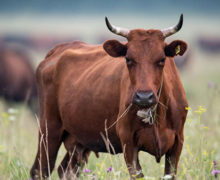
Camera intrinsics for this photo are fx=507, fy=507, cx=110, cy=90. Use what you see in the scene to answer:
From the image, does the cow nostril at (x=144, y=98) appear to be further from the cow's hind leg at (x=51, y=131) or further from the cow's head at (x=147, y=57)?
the cow's hind leg at (x=51, y=131)

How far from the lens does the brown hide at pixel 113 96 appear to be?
5.77 meters

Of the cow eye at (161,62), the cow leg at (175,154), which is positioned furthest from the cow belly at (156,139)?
the cow eye at (161,62)

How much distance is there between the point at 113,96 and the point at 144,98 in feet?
3.75

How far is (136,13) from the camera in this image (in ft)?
399

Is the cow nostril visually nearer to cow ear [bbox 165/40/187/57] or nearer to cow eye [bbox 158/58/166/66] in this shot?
cow eye [bbox 158/58/166/66]

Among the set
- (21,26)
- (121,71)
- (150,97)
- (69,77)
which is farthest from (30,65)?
(21,26)

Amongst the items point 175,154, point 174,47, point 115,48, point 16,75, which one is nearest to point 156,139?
point 175,154

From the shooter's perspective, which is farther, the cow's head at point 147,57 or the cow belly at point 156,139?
the cow belly at point 156,139

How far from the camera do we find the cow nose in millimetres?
5348

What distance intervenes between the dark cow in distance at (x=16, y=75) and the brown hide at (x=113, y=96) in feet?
33.5

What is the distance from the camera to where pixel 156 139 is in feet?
19.3

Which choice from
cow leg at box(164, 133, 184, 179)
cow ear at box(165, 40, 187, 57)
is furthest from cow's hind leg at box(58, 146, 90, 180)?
cow ear at box(165, 40, 187, 57)

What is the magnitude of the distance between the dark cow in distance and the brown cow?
10.3m

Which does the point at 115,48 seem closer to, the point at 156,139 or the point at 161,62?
the point at 161,62
